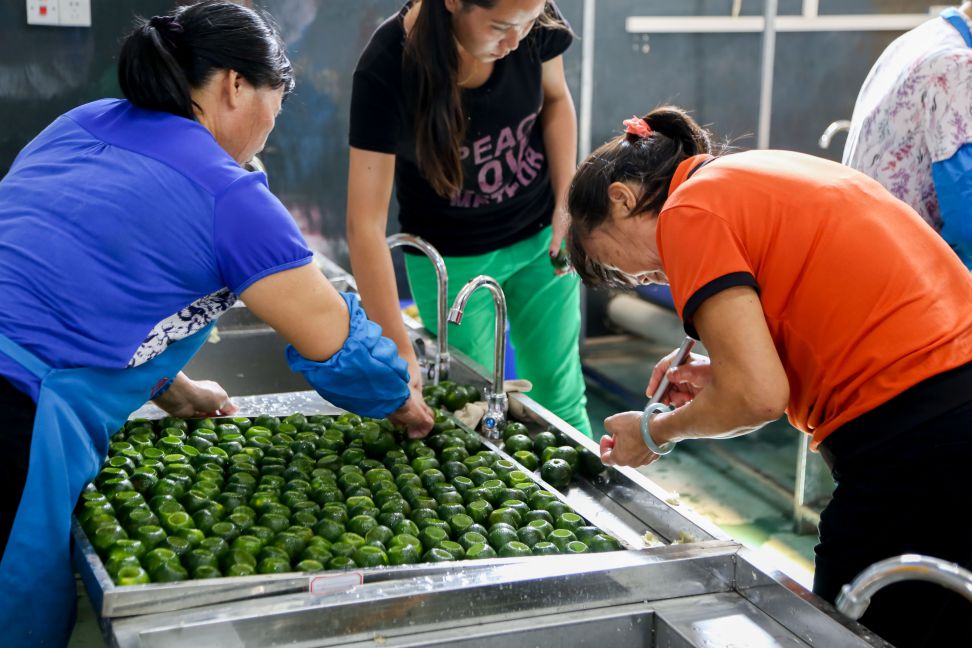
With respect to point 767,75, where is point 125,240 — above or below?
below

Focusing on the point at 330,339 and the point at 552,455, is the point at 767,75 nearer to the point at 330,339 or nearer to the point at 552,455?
the point at 552,455

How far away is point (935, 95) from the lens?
2.49 meters

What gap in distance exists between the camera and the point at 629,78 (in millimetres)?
A: 5980

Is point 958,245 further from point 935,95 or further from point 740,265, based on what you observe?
point 740,265

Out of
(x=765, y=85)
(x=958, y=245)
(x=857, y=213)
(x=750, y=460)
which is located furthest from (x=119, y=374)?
(x=765, y=85)

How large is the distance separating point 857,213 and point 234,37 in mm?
1220

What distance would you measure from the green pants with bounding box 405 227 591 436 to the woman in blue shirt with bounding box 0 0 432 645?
117cm

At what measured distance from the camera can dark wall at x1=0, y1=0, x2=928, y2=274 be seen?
551 centimetres

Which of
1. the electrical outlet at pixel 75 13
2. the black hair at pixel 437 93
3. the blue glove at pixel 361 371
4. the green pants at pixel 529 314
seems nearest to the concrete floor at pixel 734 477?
the green pants at pixel 529 314

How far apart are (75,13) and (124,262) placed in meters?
3.17

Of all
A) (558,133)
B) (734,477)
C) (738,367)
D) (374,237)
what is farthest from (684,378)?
(734,477)

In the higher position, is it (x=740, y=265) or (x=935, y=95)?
(x=935, y=95)

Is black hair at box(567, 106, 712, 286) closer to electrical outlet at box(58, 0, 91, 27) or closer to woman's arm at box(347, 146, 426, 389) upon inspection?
woman's arm at box(347, 146, 426, 389)

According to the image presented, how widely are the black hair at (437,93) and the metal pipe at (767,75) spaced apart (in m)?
3.17
